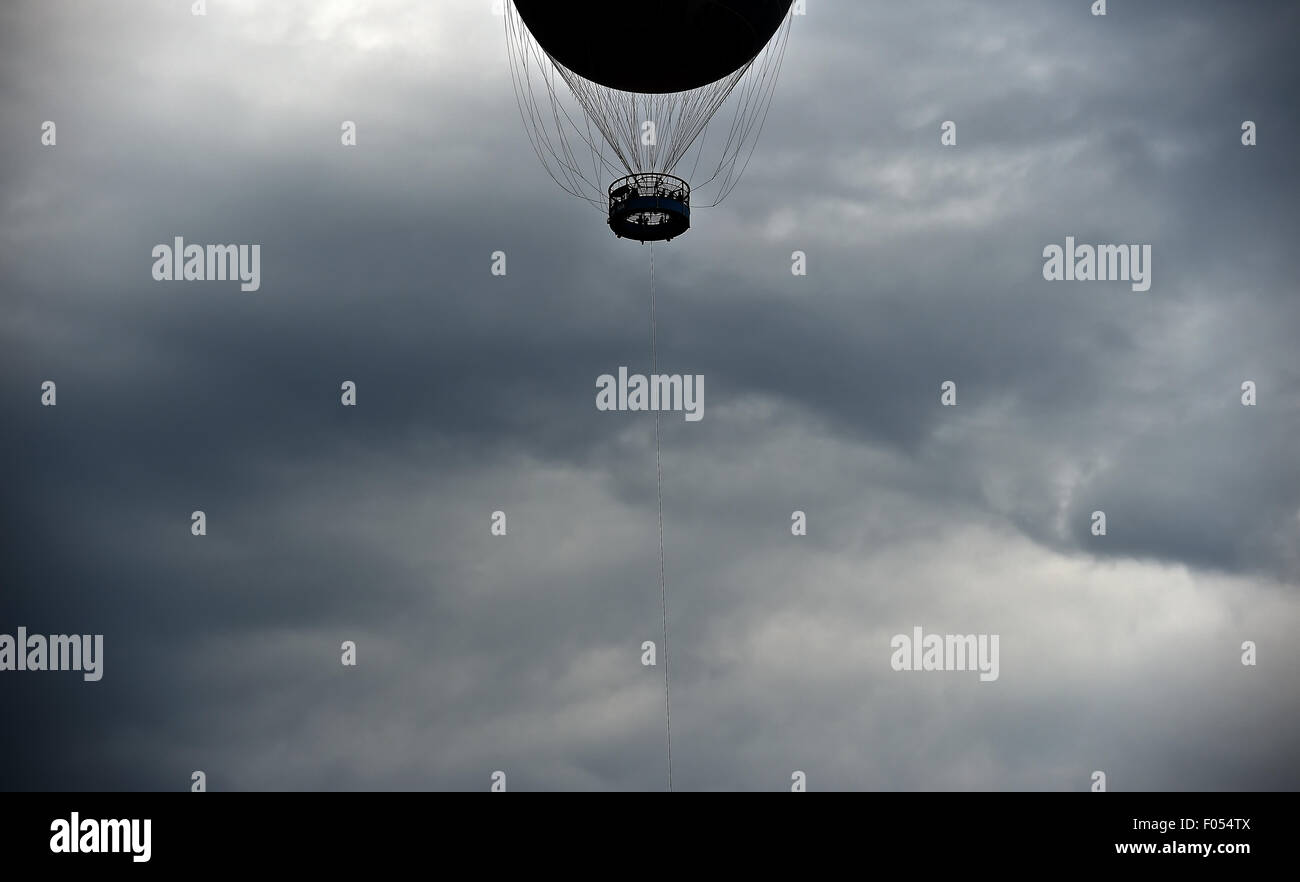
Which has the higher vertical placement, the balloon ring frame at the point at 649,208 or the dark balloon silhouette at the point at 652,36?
the dark balloon silhouette at the point at 652,36

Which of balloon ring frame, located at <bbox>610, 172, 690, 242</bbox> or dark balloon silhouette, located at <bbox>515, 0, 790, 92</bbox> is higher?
dark balloon silhouette, located at <bbox>515, 0, 790, 92</bbox>
